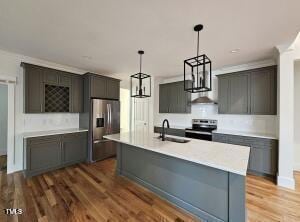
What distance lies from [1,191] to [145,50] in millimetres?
3511

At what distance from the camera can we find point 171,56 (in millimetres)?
3316

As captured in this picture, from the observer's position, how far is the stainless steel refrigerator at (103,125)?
3.94m

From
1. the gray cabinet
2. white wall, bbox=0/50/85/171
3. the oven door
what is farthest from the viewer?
the oven door

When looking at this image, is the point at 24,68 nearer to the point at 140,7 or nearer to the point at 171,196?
the point at 140,7

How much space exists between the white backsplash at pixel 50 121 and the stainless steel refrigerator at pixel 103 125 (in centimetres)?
73

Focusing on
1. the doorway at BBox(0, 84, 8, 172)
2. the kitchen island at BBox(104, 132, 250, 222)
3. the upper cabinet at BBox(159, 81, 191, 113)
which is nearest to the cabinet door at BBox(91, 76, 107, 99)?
the doorway at BBox(0, 84, 8, 172)

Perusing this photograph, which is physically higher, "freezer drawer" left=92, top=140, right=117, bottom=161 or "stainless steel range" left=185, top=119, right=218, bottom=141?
"stainless steel range" left=185, top=119, right=218, bottom=141

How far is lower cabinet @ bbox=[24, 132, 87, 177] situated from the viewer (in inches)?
120

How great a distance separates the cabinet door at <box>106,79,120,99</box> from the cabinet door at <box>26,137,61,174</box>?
5.81 feet

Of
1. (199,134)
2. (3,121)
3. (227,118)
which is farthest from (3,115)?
(227,118)

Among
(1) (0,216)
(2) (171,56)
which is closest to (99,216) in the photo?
(1) (0,216)

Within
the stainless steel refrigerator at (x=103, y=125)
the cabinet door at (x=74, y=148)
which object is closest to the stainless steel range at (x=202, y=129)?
the stainless steel refrigerator at (x=103, y=125)

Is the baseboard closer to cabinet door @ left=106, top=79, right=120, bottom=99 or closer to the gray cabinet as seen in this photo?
the gray cabinet

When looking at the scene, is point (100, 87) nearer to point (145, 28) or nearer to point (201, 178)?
point (145, 28)
